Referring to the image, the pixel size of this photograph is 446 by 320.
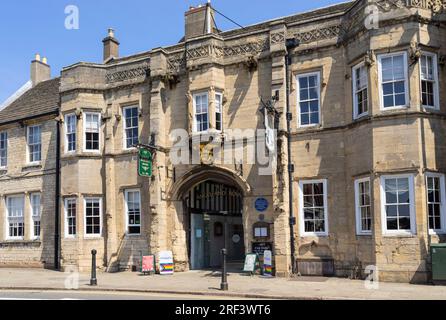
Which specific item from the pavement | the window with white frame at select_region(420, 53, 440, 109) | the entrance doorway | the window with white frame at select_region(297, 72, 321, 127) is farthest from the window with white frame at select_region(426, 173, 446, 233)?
the entrance doorway

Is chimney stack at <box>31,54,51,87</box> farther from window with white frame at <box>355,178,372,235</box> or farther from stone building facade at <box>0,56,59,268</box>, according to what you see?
window with white frame at <box>355,178,372,235</box>

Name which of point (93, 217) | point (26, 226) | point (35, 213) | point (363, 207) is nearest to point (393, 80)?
point (363, 207)

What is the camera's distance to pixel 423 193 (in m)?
15.7

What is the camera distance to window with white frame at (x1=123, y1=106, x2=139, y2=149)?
2244cm

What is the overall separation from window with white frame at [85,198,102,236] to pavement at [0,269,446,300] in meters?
2.25

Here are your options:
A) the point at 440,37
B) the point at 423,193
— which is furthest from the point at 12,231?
the point at 440,37

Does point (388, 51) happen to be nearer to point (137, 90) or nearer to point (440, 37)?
point (440, 37)

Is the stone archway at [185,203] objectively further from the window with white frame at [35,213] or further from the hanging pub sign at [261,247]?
the window with white frame at [35,213]

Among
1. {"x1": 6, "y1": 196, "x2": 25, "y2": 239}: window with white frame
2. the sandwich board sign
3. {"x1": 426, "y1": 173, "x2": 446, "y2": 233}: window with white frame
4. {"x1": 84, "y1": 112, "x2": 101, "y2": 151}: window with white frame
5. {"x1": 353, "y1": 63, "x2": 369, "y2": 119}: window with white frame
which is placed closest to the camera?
{"x1": 426, "y1": 173, "x2": 446, "y2": 233}: window with white frame

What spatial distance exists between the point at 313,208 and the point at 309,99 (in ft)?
13.2

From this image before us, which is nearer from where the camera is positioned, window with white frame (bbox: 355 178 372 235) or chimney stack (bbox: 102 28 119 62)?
window with white frame (bbox: 355 178 372 235)
